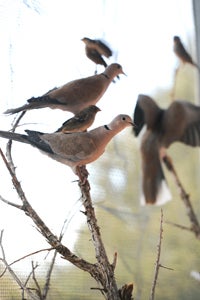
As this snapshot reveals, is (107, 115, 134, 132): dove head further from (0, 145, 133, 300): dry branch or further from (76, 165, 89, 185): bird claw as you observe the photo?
(0, 145, 133, 300): dry branch

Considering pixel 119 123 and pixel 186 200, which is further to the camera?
pixel 186 200

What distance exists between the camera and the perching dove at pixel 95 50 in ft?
3.18

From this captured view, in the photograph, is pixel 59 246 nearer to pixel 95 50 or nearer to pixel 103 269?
pixel 103 269

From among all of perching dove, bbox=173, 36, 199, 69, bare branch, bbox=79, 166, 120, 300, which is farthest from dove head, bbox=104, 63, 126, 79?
bare branch, bbox=79, 166, 120, 300

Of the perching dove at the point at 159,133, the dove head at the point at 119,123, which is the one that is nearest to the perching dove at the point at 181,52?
the perching dove at the point at 159,133

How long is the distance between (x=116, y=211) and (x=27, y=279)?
0.28 meters

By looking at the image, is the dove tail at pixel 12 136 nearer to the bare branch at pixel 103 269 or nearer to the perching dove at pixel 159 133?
the bare branch at pixel 103 269

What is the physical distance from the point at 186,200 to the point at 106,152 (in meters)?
0.25

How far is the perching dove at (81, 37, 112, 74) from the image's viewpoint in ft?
3.18

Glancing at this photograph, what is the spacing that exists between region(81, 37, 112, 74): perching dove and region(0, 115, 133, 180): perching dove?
0.70 ft

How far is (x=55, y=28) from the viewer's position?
3.13 ft

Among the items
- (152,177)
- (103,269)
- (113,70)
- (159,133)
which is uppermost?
(113,70)

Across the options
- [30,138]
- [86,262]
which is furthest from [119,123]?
[86,262]

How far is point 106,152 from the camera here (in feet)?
3.19
